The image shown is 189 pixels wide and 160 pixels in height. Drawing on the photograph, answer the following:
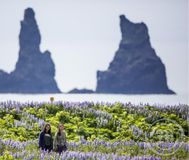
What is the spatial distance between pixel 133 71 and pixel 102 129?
5.30ft

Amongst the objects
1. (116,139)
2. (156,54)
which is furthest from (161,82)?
(116,139)

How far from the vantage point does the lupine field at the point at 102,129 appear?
27.6 feet

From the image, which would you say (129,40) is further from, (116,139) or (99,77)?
(116,139)

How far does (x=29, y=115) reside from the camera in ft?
35.3

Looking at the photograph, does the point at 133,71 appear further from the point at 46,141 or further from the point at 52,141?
the point at 46,141

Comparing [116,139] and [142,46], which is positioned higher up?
[142,46]

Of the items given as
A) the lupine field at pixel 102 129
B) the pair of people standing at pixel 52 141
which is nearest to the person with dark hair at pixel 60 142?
the pair of people standing at pixel 52 141

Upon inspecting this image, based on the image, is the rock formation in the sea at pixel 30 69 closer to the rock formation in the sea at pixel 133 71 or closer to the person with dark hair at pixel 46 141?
the rock formation in the sea at pixel 133 71

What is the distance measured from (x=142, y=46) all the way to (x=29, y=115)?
8.99 feet

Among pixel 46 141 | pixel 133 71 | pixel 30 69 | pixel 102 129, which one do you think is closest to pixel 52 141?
pixel 46 141

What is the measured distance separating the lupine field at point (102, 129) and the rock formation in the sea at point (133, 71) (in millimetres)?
404

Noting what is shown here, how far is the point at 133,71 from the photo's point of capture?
1136 centimetres

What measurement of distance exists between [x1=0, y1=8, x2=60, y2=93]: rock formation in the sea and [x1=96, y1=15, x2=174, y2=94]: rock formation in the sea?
3.42 ft

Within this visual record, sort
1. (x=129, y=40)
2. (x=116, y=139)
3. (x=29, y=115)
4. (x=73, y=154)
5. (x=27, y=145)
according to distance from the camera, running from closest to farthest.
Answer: (x=73, y=154)
(x=27, y=145)
(x=116, y=139)
(x=29, y=115)
(x=129, y=40)
